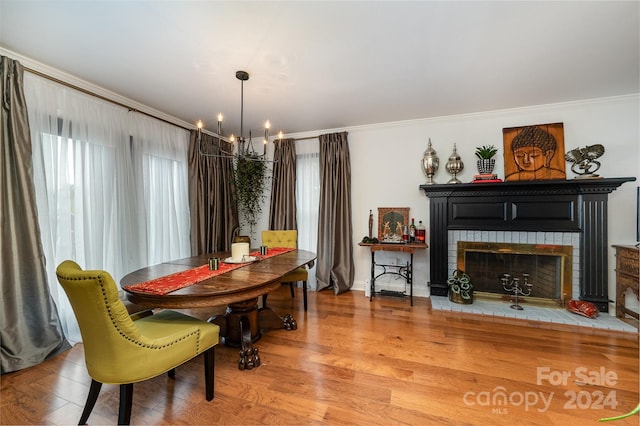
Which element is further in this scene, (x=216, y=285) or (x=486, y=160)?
(x=486, y=160)

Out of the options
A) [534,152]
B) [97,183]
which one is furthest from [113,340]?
[534,152]

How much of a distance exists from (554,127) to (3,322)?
5.62 metres

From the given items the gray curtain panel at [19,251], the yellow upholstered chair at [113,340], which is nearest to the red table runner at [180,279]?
the yellow upholstered chair at [113,340]

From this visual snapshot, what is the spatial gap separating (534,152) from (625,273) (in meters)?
1.56

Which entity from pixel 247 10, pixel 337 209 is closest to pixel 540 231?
pixel 337 209

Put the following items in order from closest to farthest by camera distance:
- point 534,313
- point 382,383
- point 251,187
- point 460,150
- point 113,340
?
point 113,340, point 382,383, point 534,313, point 460,150, point 251,187

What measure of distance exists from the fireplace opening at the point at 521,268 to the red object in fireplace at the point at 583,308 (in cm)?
A: 11

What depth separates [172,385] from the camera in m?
1.83

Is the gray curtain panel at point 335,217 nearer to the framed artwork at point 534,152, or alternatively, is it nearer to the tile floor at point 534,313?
the tile floor at point 534,313

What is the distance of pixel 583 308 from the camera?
2.84 m

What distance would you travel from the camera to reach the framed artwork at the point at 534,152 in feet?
10.3

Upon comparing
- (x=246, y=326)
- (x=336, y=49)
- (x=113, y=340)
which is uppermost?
(x=336, y=49)

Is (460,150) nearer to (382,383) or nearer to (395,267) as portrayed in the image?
(395,267)

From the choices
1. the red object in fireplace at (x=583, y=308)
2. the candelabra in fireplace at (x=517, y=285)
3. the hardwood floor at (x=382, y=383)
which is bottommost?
the hardwood floor at (x=382, y=383)
